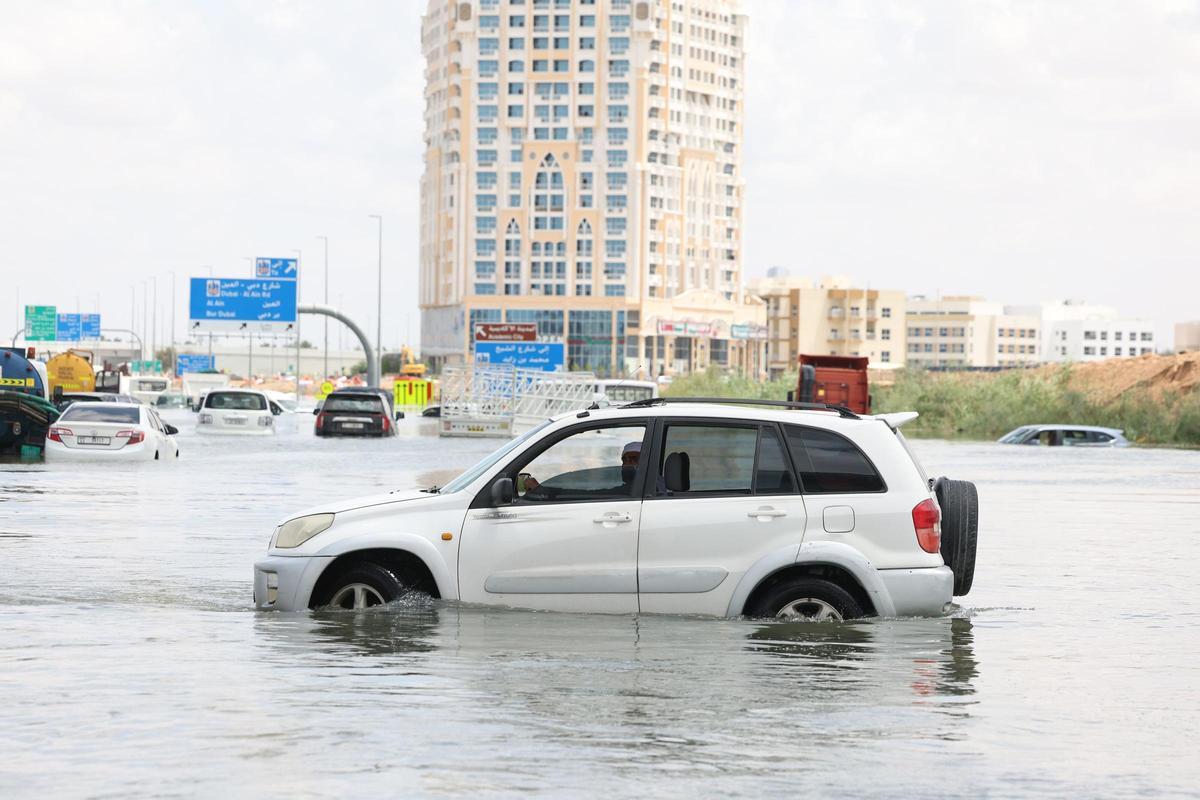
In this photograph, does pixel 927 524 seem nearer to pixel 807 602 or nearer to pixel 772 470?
pixel 807 602

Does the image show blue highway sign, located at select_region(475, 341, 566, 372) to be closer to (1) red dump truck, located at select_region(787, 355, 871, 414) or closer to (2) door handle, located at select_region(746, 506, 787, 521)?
(1) red dump truck, located at select_region(787, 355, 871, 414)

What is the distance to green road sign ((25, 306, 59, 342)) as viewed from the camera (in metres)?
126

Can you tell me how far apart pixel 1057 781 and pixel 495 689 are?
2.98 meters

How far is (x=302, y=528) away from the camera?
1119cm

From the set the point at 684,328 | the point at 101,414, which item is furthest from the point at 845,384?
the point at 684,328

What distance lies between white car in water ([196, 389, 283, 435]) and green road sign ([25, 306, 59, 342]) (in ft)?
266

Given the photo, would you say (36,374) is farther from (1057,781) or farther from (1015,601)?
(1057,781)

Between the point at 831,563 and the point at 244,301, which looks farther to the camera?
the point at 244,301

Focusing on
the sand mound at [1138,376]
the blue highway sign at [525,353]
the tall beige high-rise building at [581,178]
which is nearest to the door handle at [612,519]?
the sand mound at [1138,376]

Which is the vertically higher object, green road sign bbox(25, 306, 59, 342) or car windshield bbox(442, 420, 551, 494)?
green road sign bbox(25, 306, 59, 342)

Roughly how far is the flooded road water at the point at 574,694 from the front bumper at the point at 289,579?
0.13 metres

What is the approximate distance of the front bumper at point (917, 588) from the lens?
10695mm

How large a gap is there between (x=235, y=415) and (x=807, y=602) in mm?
40495

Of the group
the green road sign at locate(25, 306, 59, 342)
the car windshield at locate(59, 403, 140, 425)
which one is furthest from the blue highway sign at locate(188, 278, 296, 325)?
the green road sign at locate(25, 306, 59, 342)
